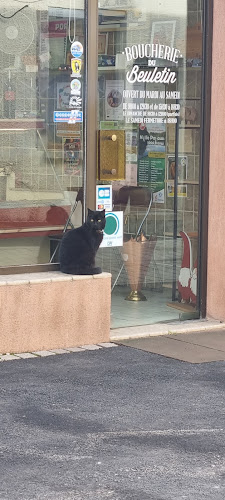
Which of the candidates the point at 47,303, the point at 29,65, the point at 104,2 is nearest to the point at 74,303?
the point at 47,303

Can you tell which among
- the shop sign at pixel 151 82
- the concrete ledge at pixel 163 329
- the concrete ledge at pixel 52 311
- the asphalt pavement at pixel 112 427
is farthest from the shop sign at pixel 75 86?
the asphalt pavement at pixel 112 427

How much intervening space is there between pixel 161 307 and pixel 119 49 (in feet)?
8.02

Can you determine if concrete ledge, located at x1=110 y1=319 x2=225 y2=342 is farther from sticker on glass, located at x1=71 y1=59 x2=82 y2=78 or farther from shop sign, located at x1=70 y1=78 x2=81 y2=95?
sticker on glass, located at x1=71 y1=59 x2=82 y2=78

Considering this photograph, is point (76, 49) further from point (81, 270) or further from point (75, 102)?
point (81, 270)

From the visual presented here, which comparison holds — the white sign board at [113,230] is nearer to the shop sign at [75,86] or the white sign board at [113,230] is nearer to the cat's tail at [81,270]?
the cat's tail at [81,270]

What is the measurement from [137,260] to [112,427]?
3.70 m

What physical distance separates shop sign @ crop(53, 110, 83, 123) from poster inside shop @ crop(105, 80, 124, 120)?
305 mm

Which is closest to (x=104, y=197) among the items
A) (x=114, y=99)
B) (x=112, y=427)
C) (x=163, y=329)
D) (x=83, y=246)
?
(x=83, y=246)

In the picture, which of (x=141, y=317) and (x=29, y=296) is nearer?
(x=29, y=296)

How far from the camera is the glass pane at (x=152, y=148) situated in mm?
9688

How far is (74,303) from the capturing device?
351 inches

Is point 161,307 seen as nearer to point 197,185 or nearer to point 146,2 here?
point 197,185

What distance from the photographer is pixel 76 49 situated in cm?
936

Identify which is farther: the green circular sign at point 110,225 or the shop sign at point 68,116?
the green circular sign at point 110,225
